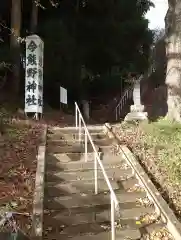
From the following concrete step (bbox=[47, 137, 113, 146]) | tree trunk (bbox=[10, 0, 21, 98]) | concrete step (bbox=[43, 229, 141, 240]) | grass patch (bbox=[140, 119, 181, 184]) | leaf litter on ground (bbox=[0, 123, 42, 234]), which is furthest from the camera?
tree trunk (bbox=[10, 0, 21, 98])

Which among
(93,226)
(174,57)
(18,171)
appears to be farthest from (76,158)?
(174,57)

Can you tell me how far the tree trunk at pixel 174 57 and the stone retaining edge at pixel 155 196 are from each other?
2532 mm

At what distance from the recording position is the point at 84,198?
613 centimetres

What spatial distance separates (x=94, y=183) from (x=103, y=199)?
0.56 metres

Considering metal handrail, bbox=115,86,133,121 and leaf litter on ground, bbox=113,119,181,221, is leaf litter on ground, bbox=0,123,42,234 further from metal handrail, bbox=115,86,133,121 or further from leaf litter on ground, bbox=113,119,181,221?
metal handrail, bbox=115,86,133,121

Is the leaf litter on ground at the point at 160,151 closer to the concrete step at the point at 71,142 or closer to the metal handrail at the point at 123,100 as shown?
the concrete step at the point at 71,142

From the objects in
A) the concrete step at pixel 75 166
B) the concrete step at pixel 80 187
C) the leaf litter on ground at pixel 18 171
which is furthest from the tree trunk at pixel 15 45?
the concrete step at pixel 80 187

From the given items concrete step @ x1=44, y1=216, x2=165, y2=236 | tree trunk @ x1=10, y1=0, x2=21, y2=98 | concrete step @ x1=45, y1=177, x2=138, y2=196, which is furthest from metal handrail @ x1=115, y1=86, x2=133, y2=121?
concrete step @ x1=44, y1=216, x2=165, y2=236

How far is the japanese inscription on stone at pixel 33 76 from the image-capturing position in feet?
40.2

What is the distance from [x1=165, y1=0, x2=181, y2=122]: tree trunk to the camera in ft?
31.8

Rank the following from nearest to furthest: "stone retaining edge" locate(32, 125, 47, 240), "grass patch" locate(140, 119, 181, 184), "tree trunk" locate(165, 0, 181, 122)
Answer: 1. "stone retaining edge" locate(32, 125, 47, 240)
2. "grass patch" locate(140, 119, 181, 184)
3. "tree trunk" locate(165, 0, 181, 122)

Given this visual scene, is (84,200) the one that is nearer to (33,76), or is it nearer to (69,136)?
(69,136)

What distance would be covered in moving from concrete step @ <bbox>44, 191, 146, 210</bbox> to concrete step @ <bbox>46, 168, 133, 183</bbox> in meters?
0.60

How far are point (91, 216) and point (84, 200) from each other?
1.48 ft
